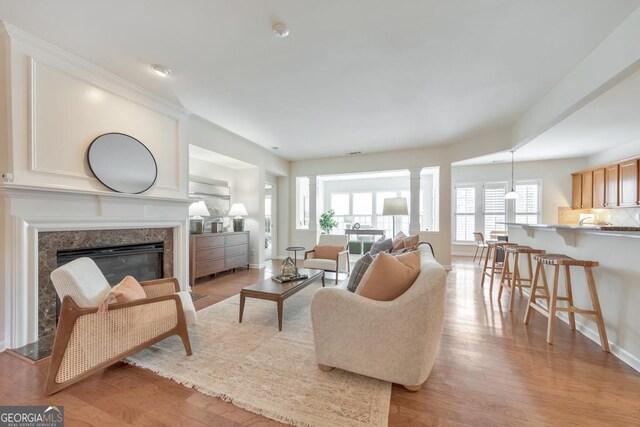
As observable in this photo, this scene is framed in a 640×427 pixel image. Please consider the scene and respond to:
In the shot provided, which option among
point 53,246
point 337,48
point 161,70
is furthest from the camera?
point 161,70

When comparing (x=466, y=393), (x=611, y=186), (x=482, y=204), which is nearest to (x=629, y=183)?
(x=611, y=186)

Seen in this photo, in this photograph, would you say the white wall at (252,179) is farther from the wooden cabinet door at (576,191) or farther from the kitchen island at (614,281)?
the wooden cabinet door at (576,191)

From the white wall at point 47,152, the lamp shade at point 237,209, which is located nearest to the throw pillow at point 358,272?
the white wall at point 47,152

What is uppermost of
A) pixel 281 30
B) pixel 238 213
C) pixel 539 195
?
pixel 281 30

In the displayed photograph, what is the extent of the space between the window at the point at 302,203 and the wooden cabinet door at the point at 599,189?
669 cm

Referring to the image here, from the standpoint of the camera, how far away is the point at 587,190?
574 cm

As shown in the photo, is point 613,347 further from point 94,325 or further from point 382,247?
point 94,325

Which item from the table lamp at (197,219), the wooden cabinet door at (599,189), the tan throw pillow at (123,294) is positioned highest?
the wooden cabinet door at (599,189)

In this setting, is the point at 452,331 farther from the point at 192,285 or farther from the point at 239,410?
the point at 192,285

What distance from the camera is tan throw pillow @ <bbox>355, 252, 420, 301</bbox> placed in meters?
1.70

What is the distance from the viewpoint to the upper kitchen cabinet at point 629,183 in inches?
A: 179

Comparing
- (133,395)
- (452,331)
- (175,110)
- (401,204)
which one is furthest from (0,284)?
(401,204)

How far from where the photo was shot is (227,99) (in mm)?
3299

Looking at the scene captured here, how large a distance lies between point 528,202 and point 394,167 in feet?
12.9
